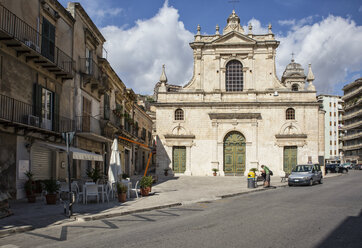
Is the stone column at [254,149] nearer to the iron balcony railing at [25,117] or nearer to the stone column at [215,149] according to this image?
the stone column at [215,149]

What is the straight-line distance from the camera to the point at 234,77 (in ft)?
127

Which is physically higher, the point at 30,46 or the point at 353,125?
the point at 353,125

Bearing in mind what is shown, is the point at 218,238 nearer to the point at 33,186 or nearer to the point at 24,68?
the point at 33,186

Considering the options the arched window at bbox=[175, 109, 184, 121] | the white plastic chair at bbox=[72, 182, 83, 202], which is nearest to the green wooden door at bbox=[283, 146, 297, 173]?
the arched window at bbox=[175, 109, 184, 121]

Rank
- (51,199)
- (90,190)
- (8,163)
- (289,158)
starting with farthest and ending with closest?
(289,158), (8,163), (90,190), (51,199)

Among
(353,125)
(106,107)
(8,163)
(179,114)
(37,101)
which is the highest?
(353,125)

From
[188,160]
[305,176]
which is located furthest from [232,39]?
[305,176]

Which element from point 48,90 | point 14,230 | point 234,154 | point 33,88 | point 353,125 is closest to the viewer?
point 14,230

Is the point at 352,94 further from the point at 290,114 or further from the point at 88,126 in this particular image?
the point at 88,126

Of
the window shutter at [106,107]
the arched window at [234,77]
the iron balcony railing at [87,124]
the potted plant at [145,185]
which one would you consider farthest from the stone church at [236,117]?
the potted plant at [145,185]

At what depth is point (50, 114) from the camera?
18688mm

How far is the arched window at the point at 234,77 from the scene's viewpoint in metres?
38.5

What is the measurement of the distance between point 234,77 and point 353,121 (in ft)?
195

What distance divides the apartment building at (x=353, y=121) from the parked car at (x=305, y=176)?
204ft
